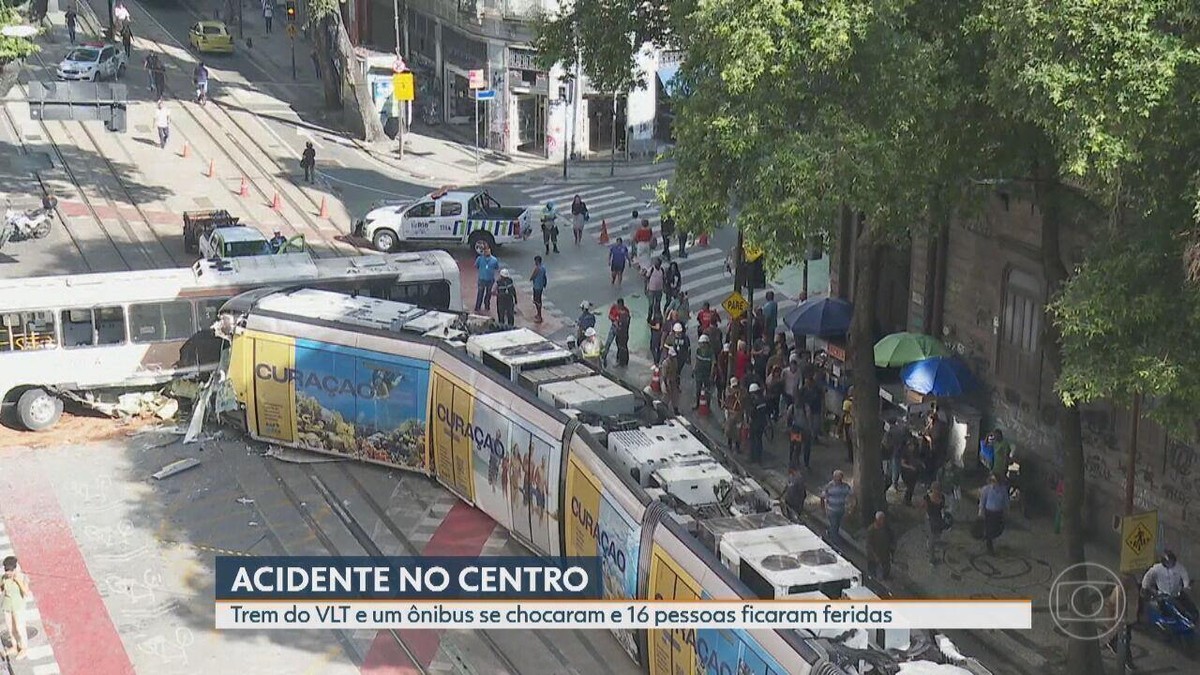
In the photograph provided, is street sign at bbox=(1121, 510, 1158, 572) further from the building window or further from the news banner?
the building window

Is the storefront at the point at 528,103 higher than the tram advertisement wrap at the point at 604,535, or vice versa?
the storefront at the point at 528,103

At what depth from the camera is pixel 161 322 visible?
31.0 m

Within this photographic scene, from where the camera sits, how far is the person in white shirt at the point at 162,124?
2136 inches

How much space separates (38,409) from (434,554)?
9752mm

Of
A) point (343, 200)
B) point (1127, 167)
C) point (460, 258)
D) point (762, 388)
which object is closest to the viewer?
point (1127, 167)

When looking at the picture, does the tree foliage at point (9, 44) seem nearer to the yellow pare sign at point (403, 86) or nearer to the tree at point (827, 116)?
the yellow pare sign at point (403, 86)

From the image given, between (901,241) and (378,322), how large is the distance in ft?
31.9

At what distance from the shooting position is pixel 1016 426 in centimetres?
2855

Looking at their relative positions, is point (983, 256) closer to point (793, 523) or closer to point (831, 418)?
point (831, 418)

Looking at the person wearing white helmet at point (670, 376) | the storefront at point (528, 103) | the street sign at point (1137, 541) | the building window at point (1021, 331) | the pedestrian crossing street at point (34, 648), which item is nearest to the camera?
the street sign at point (1137, 541)

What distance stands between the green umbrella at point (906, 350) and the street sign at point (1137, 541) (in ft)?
28.4

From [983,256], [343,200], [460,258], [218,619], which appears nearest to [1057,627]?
[983,256]

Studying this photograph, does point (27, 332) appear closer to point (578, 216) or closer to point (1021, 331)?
point (578, 216)

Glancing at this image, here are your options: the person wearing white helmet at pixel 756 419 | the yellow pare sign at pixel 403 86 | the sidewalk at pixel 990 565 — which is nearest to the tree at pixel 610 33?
the person wearing white helmet at pixel 756 419
